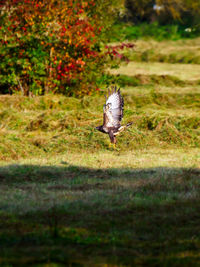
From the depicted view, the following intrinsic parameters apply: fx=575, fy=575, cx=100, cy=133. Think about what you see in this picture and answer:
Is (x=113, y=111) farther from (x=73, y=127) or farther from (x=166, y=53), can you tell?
(x=166, y=53)

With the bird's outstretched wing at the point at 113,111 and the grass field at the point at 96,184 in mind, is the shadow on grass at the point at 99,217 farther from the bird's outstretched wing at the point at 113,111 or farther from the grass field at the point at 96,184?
the bird's outstretched wing at the point at 113,111

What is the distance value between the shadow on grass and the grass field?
0.01 metres

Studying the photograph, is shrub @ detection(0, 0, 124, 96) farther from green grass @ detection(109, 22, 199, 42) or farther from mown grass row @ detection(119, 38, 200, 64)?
green grass @ detection(109, 22, 199, 42)

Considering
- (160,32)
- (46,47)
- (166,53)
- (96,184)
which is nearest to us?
(96,184)

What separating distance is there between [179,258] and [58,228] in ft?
4.66

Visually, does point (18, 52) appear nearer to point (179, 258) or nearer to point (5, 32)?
point (5, 32)

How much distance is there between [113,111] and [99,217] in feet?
9.99

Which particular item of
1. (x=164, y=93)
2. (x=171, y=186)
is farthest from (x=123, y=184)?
(x=164, y=93)

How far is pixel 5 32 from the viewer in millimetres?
16922

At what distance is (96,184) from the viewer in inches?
335

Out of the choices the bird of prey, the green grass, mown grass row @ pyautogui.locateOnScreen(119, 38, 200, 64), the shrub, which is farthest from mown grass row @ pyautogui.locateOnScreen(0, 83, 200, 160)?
the green grass

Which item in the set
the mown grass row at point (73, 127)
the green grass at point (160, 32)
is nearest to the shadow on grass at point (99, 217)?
the mown grass row at point (73, 127)

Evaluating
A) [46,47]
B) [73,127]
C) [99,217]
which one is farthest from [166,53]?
[99,217]

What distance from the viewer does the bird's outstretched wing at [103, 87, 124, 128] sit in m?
9.08
